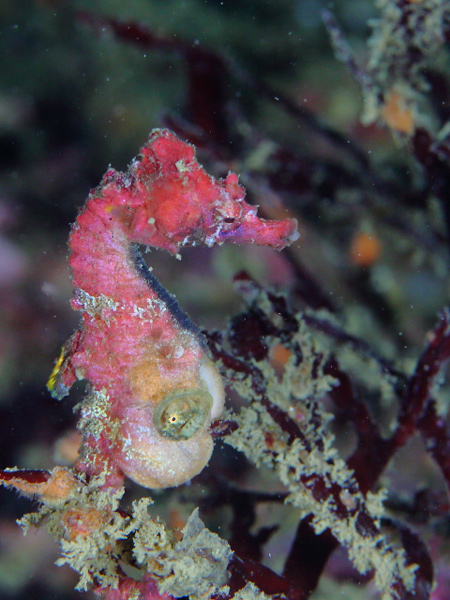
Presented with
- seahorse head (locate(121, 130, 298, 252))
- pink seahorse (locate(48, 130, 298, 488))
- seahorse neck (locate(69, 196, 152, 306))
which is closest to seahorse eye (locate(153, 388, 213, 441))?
pink seahorse (locate(48, 130, 298, 488))

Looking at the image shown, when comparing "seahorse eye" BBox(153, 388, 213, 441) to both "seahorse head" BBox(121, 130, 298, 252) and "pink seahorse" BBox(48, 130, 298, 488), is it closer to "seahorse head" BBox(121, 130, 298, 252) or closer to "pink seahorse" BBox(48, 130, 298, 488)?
"pink seahorse" BBox(48, 130, 298, 488)

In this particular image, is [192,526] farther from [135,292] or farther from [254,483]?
[254,483]

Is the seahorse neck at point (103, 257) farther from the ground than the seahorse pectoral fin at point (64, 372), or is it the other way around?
the seahorse neck at point (103, 257)

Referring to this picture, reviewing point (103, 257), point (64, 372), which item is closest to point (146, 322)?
point (103, 257)

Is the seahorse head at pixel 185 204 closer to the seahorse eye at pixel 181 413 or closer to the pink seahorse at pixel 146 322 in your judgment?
the pink seahorse at pixel 146 322

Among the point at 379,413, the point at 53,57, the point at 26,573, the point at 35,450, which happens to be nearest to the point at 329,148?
the point at 379,413

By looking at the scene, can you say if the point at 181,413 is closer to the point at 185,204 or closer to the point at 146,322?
the point at 146,322

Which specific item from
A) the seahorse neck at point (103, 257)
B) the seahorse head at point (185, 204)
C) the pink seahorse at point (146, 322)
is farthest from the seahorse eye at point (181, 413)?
the seahorse head at point (185, 204)

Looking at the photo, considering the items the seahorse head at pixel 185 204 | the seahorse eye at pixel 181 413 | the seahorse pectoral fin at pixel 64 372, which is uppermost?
the seahorse head at pixel 185 204
